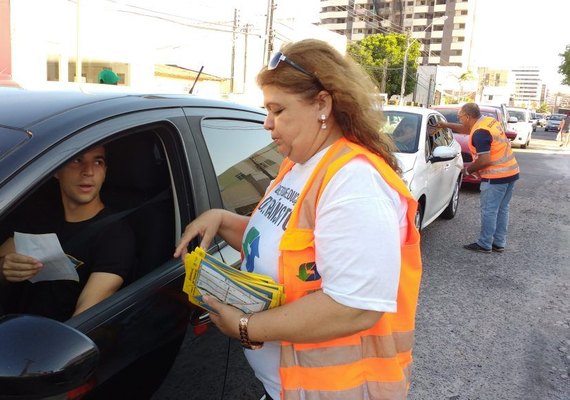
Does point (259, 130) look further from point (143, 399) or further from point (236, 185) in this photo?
point (143, 399)

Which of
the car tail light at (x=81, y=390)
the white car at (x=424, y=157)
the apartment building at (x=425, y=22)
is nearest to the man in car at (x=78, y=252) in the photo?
the car tail light at (x=81, y=390)

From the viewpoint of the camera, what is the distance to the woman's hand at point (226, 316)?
137cm

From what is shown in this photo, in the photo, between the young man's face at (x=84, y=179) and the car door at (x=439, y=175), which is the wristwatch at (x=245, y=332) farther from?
the car door at (x=439, y=175)

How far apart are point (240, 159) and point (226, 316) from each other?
1111 mm

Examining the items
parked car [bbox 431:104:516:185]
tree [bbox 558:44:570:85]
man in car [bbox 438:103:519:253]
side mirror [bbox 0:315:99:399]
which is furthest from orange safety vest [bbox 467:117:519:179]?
tree [bbox 558:44:570:85]

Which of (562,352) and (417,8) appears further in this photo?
(417,8)

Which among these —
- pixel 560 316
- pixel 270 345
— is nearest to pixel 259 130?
pixel 270 345

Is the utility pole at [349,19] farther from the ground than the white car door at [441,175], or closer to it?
farther from the ground

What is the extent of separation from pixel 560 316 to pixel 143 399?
3999 mm

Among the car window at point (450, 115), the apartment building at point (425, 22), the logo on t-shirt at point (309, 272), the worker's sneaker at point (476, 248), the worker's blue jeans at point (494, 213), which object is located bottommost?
the worker's sneaker at point (476, 248)

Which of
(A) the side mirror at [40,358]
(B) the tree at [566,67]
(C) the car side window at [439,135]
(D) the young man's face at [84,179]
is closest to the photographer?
(A) the side mirror at [40,358]

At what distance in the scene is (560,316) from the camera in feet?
14.3

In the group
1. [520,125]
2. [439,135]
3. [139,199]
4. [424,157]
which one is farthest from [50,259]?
[520,125]

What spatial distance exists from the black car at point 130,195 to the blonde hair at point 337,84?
59 cm
